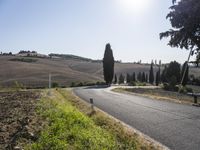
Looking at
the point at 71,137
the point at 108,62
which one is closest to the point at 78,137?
the point at 71,137

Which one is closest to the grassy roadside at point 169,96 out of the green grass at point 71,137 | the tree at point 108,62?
the green grass at point 71,137

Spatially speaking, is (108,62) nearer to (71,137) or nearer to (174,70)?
(174,70)

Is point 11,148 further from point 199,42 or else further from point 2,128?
point 199,42

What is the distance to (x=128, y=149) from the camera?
8805 mm

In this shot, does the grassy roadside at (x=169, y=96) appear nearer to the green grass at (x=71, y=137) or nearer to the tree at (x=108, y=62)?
the green grass at (x=71, y=137)

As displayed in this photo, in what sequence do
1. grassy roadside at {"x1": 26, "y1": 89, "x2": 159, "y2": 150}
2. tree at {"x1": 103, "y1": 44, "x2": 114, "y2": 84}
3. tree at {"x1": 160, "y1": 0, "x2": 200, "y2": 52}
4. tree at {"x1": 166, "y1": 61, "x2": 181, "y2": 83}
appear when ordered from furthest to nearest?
tree at {"x1": 166, "y1": 61, "x2": 181, "y2": 83} < tree at {"x1": 103, "y1": 44, "x2": 114, "y2": 84} < tree at {"x1": 160, "y1": 0, "x2": 200, "y2": 52} < grassy roadside at {"x1": 26, "y1": 89, "x2": 159, "y2": 150}

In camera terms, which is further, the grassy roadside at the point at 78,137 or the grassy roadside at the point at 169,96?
the grassy roadside at the point at 169,96

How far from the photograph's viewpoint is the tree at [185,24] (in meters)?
17.9

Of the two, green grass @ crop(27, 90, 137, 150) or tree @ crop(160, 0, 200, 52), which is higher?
tree @ crop(160, 0, 200, 52)

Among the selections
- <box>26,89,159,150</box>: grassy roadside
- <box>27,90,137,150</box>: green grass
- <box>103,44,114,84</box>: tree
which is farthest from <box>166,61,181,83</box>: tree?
<box>27,90,137,150</box>: green grass

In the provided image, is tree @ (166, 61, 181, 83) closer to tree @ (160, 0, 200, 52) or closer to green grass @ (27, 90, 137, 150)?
tree @ (160, 0, 200, 52)

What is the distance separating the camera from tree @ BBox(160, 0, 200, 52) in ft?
58.6

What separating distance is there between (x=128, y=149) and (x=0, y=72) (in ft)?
295

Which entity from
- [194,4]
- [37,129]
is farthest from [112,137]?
[194,4]
